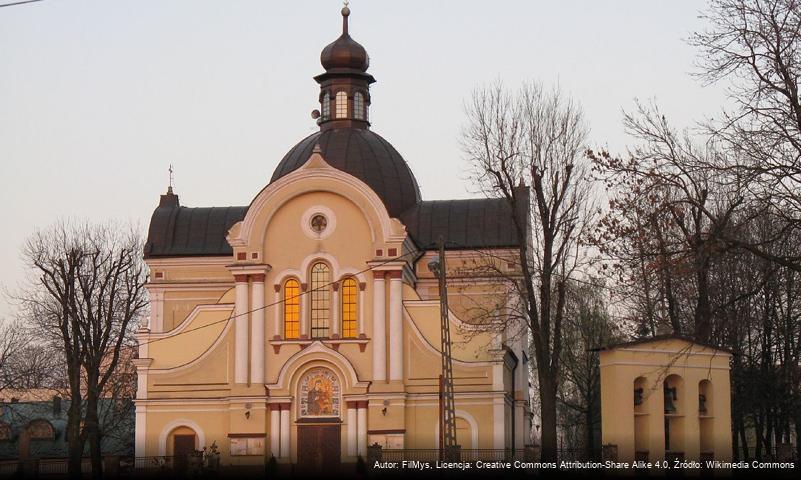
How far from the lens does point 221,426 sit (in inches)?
1938

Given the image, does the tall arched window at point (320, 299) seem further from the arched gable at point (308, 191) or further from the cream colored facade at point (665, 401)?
the cream colored facade at point (665, 401)

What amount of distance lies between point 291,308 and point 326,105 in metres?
12.8

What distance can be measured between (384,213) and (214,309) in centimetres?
720

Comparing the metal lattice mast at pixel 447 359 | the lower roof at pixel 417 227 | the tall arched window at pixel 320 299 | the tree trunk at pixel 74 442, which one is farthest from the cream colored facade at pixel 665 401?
the tree trunk at pixel 74 442

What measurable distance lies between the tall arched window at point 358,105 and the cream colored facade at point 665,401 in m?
26.1

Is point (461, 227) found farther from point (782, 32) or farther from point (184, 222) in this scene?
point (782, 32)

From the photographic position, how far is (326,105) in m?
59.7

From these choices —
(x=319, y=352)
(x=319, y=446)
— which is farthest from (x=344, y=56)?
(x=319, y=446)

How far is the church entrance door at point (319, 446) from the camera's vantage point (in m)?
48.2

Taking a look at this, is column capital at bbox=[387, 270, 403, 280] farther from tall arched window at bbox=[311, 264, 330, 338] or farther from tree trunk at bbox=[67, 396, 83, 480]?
tree trunk at bbox=[67, 396, 83, 480]

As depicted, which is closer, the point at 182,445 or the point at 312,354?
the point at 312,354

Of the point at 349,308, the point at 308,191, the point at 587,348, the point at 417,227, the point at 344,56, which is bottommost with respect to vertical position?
the point at 587,348

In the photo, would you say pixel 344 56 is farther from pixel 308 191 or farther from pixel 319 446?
pixel 319 446

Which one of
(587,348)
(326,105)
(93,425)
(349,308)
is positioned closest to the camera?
(349,308)
